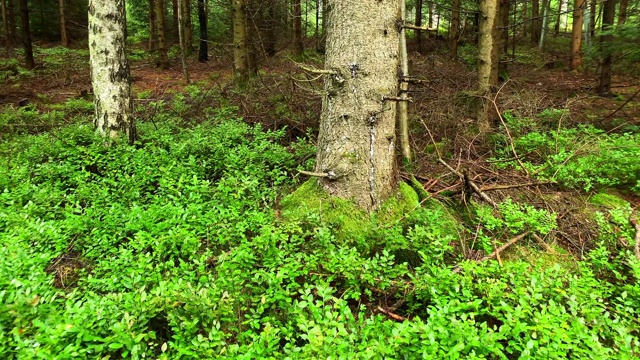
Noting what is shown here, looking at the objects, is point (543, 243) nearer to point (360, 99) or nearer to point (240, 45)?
point (360, 99)

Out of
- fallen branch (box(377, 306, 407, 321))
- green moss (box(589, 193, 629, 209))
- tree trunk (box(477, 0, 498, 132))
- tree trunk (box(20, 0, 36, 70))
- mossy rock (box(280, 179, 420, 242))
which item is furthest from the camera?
tree trunk (box(20, 0, 36, 70))

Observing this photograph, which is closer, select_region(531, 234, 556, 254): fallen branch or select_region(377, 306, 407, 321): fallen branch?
select_region(377, 306, 407, 321): fallen branch

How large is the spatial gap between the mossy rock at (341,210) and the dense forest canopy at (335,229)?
18mm

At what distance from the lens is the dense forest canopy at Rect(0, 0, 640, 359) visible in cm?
213

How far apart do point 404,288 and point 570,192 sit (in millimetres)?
3325

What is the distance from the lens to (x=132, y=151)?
17.3 ft

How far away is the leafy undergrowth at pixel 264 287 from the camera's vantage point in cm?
205

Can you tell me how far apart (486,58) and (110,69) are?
271 inches

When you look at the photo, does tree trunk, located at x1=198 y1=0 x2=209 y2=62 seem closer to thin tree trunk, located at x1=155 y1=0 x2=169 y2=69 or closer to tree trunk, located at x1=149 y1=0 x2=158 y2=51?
thin tree trunk, located at x1=155 y1=0 x2=169 y2=69

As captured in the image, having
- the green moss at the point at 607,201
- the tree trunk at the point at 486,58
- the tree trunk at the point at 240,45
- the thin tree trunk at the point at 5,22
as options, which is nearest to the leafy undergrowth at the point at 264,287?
the green moss at the point at 607,201

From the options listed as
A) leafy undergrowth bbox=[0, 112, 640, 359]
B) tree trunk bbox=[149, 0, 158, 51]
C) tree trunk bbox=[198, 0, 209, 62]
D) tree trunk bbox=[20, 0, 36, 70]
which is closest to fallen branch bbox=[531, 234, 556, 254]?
leafy undergrowth bbox=[0, 112, 640, 359]

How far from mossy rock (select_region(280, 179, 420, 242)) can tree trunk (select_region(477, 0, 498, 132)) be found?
12.8 feet

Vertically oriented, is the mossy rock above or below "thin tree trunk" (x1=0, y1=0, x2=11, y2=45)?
below

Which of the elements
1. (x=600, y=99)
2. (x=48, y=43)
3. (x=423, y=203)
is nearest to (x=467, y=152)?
(x=423, y=203)
